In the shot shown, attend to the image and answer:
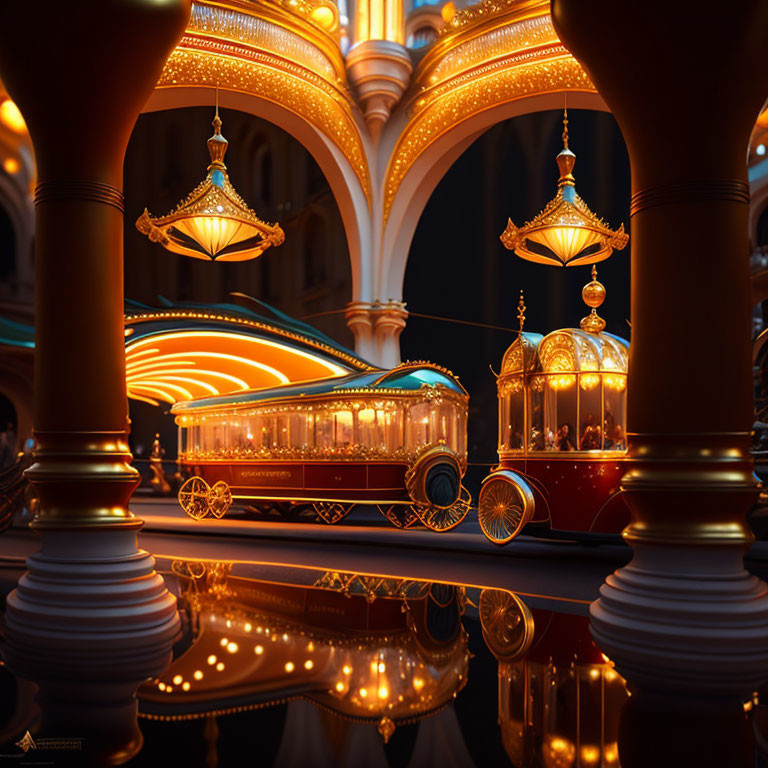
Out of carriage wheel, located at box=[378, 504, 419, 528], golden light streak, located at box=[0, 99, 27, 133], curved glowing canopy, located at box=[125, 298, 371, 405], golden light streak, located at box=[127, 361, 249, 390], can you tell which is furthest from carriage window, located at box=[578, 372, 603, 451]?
golden light streak, located at box=[0, 99, 27, 133]

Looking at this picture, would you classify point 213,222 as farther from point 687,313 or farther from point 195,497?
point 687,313

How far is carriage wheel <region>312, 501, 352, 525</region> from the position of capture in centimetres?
973

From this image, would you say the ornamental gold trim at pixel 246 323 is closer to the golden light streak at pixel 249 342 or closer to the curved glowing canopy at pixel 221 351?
the curved glowing canopy at pixel 221 351

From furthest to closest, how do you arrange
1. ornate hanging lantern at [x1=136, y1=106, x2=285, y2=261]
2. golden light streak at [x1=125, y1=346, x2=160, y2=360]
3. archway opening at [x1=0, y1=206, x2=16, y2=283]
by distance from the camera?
archway opening at [x1=0, y1=206, x2=16, y2=283] < golden light streak at [x1=125, y1=346, x2=160, y2=360] < ornate hanging lantern at [x1=136, y1=106, x2=285, y2=261]

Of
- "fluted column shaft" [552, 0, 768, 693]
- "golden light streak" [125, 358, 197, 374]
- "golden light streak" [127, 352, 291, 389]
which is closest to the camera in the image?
"fluted column shaft" [552, 0, 768, 693]

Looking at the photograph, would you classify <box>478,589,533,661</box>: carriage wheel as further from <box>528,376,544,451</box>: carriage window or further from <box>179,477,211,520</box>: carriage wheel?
<box>179,477,211,520</box>: carriage wheel

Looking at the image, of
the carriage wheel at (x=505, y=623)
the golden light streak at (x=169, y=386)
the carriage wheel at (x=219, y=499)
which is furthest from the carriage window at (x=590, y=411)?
the golden light streak at (x=169, y=386)

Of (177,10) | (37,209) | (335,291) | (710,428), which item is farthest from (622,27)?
(335,291)

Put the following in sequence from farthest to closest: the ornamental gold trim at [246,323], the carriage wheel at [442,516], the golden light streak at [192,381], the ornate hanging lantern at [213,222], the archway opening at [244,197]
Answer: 1. the archway opening at [244,197]
2. the golden light streak at [192,381]
3. the ornamental gold trim at [246,323]
4. the ornate hanging lantern at [213,222]
5. the carriage wheel at [442,516]

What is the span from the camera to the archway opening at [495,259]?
12.9 meters

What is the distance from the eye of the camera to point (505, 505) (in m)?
6.49

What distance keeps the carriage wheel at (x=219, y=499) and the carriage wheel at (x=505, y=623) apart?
6755 mm

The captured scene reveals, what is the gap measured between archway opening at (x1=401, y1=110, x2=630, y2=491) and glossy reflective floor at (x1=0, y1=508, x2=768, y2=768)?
989cm

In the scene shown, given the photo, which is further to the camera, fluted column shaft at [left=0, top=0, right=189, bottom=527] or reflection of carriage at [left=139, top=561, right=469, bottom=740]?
fluted column shaft at [left=0, top=0, right=189, bottom=527]
